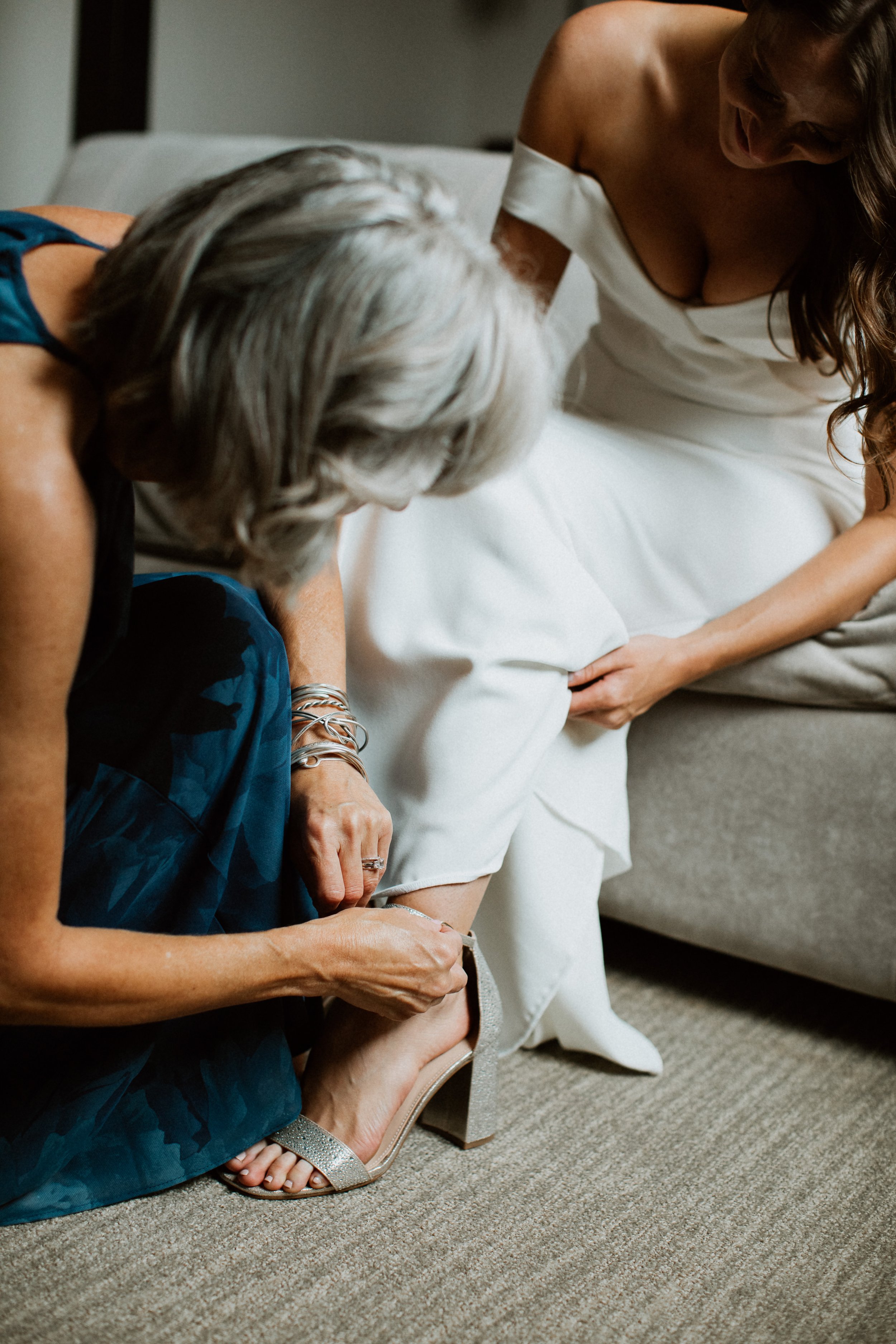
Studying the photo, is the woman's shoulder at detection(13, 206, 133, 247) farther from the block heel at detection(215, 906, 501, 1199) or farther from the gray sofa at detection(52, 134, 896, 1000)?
the block heel at detection(215, 906, 501, 1199)

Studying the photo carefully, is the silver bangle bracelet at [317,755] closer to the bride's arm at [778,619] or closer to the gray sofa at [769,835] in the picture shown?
the bride's arm at [778,619]

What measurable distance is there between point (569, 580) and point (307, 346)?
1.70ft

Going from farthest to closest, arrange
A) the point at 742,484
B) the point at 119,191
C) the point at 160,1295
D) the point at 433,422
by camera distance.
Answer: the point at 119,191
the point at 742,484
the point at 160,1295
the point at 433,422

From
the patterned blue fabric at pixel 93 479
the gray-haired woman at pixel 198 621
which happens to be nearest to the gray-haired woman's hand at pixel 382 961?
the gray-haired woman at pixel 198 621

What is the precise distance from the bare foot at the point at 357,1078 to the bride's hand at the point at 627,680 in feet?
0.98

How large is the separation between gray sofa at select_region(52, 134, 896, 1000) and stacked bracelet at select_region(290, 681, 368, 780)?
0.43 meters

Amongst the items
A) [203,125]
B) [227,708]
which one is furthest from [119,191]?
[227,708]

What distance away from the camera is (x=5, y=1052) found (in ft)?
2.65

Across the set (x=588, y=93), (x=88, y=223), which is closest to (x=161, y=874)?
(x=88, y=223)

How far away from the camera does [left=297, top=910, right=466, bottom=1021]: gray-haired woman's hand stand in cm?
80

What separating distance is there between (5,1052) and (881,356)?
37.7 inches

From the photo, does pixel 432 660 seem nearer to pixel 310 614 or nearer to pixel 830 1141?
pixel 310 614

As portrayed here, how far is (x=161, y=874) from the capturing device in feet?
2.75

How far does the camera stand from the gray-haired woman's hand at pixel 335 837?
0.89 metres
